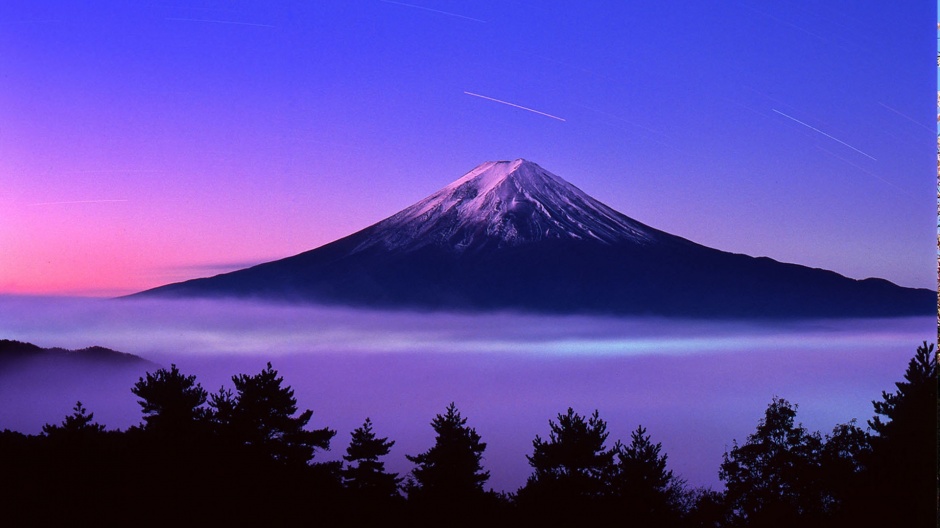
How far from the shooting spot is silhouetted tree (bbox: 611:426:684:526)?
128ft

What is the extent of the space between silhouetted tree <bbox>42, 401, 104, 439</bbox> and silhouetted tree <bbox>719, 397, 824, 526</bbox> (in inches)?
958

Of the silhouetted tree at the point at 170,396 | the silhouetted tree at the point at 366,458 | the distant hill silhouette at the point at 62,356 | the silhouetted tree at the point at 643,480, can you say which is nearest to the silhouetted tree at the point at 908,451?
the silhouetted tree at the point at 643,480

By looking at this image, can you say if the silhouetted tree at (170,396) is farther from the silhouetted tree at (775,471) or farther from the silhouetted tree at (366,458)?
the silhouetted tree at (775,471)

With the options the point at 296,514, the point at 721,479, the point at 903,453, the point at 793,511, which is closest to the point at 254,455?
the point at 296,514

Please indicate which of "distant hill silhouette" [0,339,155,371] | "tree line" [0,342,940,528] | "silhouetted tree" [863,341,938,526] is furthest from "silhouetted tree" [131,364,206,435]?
"distant hill silhouette" [0,339,155,371]

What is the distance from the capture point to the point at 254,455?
3678cm

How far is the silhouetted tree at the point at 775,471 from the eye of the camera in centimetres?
3272

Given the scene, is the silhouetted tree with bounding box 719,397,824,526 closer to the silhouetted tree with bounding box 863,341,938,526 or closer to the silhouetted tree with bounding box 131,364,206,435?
the silhouetted tree with bounding box 863,341,938,526

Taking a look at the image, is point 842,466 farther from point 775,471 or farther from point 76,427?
point 76,427

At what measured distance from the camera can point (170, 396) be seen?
42.2 metres

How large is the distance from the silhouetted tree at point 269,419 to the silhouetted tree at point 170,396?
1.44 metres

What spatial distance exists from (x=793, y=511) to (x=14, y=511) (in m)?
25.0

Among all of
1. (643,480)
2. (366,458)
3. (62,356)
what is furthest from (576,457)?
(62,356)

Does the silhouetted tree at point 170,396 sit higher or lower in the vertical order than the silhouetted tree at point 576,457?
higher
